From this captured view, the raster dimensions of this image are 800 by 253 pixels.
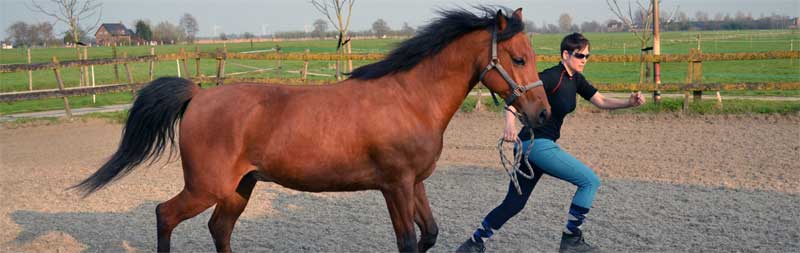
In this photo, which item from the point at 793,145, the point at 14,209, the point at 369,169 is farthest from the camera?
the point at 793,145

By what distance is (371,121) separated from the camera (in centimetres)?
396

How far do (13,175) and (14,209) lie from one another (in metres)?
2.12

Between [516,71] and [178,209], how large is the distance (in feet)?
7.04

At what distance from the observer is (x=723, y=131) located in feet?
34.0

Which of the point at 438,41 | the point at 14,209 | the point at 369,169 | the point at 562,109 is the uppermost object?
the point at 438,41

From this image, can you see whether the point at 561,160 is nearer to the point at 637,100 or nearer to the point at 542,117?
the point at 542,117

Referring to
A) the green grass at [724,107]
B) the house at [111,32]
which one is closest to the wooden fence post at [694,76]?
the green grass at [724,107]

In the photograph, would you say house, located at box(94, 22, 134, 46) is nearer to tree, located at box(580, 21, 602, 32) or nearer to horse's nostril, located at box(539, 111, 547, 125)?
tree, located at box(580, 21, 602, 32)

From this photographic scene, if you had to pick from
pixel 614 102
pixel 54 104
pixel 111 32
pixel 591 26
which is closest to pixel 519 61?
pixel 614 102

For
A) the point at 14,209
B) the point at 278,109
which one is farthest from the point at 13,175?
the point at 278,109

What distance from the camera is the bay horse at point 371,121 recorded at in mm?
3973

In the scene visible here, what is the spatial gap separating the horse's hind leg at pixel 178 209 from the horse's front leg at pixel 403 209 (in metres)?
1.05

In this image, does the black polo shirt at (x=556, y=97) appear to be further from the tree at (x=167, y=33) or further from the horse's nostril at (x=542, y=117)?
the tree at (x=167, y=33)

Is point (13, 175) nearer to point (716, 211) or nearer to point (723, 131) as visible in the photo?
point (716, 211)
